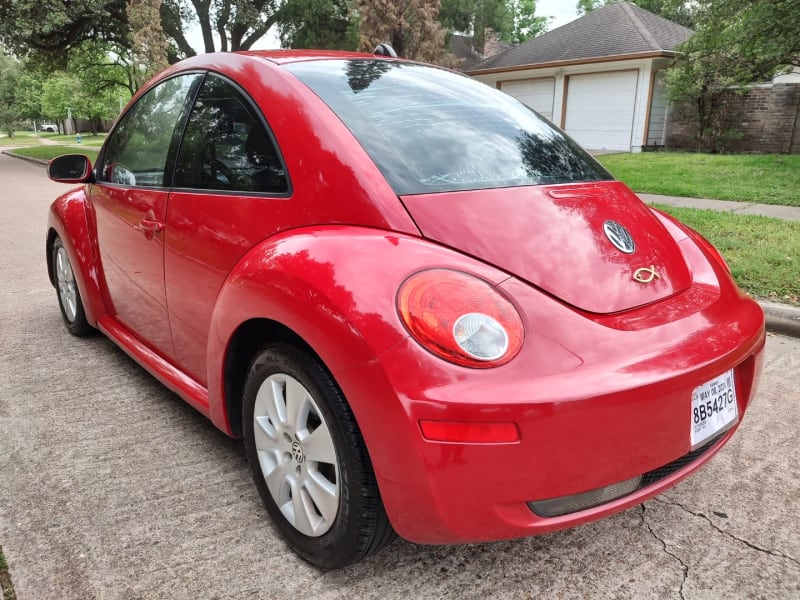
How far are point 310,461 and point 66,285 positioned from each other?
2811mm

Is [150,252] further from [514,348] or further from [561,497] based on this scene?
[561,497]

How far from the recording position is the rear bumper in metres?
1.49

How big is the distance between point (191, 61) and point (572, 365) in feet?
6.98

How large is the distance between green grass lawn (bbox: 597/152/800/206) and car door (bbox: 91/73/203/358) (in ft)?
25.2

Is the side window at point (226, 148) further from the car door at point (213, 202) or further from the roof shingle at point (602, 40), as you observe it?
the roof shingle at point (602, 40)

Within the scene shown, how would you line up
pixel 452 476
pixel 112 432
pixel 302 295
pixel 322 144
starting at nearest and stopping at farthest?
pixel 452 476
pixel 302 295
pixel 322 144
pixel 112 432

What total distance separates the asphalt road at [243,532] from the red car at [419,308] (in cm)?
23

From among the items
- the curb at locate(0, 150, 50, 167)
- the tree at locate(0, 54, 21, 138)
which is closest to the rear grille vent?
the curb at locate(0, 150, 50, 167)

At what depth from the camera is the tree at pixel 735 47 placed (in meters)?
9.98

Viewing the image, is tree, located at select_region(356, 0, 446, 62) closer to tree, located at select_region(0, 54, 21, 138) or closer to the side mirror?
the side mirror

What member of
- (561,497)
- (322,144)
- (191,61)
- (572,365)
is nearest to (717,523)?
(561,497)

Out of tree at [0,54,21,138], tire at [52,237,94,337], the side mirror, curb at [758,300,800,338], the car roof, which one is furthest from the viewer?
tree at [0,54,21,138]

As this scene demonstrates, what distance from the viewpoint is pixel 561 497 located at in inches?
62.0

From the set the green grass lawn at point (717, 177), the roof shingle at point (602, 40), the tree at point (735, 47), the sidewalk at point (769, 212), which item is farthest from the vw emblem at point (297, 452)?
the roof shingle at point (602, 40)
